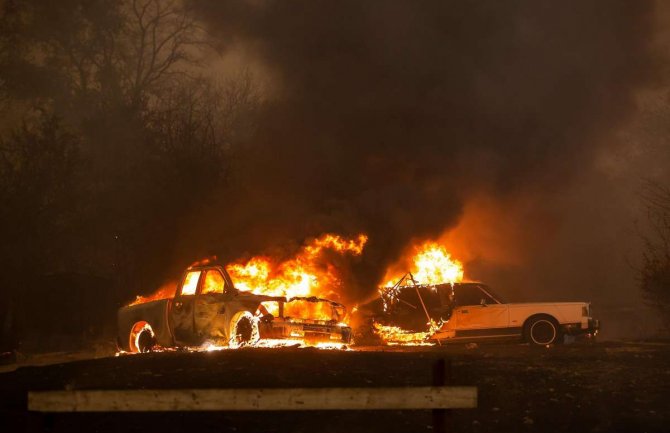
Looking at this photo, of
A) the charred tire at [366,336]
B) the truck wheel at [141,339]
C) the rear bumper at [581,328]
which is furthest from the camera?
the charred tire at [366,336]

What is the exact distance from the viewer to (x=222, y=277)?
14570 millimetres

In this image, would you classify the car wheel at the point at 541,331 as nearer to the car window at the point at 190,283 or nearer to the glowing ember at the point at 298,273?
the glowing ember at the point at 298,273

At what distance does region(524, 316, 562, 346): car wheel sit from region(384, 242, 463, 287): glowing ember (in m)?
4.95

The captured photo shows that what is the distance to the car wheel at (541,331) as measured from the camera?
1584 centimetres

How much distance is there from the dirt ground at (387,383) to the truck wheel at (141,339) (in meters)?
2.65

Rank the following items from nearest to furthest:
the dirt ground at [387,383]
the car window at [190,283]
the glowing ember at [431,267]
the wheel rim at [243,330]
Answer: the dirt ground at [387,383]
the wheel rim at [243,330]
the car window at [190,283]
the glowing ember at [431,267]

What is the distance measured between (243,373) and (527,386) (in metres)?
4.02

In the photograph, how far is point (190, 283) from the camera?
14.9 metres

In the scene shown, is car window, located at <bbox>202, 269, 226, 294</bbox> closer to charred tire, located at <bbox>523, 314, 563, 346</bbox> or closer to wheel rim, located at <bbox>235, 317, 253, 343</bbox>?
wheel rim, located at <bbox>235, 317, 253, 343</bbox>

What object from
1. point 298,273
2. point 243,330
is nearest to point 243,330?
point 243,330

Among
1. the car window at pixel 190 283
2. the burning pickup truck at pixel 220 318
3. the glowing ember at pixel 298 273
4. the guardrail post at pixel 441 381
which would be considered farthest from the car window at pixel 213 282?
the guardrail post at pixel 441 381

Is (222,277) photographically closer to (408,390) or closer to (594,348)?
(594,348)

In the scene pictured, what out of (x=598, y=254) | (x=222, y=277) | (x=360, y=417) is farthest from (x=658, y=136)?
(x=360, y=417)

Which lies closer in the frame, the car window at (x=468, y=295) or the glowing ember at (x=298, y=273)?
the car window at (x=468, y=295)
